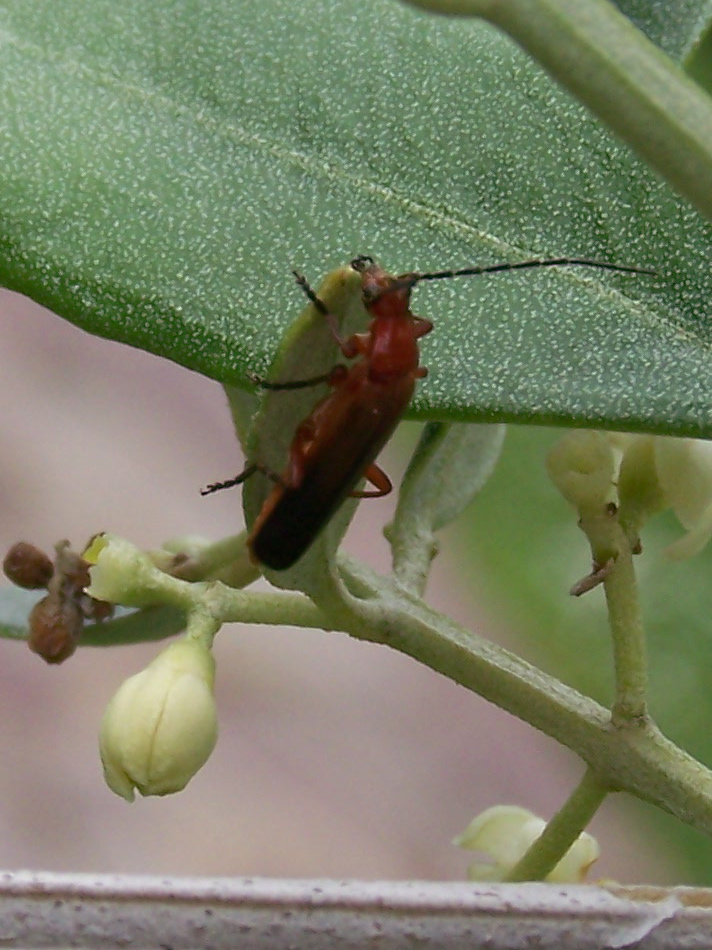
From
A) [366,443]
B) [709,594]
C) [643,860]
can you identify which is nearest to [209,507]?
[643,860]

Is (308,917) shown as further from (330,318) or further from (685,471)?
(685,471)

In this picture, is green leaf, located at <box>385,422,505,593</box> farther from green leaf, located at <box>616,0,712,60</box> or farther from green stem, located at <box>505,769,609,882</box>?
green leaf, located at <box>616,0,712,60</box>

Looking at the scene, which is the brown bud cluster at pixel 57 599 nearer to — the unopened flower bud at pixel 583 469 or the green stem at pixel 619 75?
the unopened flower bud at pixel 583 469

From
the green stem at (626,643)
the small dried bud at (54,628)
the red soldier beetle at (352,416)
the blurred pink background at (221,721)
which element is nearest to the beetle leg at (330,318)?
the red soldier beetle at (352,416)

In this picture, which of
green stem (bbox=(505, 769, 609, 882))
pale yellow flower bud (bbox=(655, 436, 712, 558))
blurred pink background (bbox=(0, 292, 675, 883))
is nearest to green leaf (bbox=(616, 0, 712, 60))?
pale yellow flower bud (bbox=(655, 436, 712, 558))

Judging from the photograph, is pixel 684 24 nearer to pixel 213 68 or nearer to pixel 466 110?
pixel 466 110
